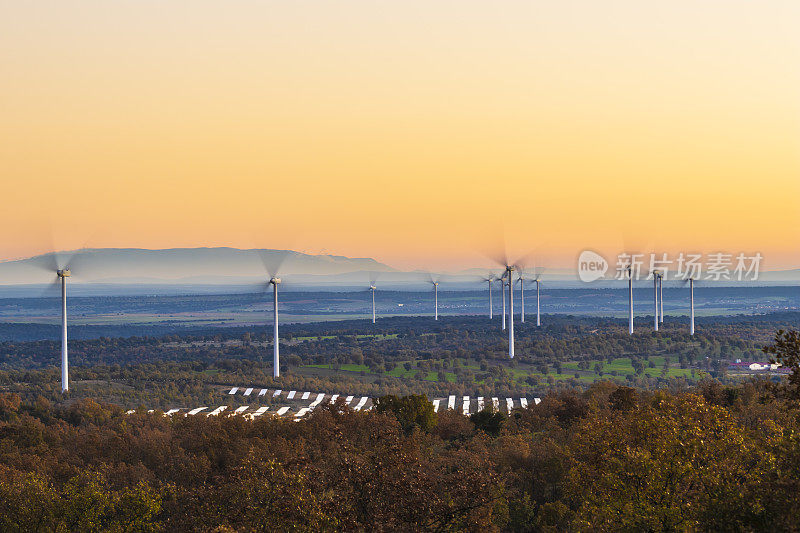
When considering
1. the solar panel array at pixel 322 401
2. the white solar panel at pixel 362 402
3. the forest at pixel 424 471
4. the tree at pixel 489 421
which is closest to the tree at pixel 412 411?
the forest at pixel 424 471

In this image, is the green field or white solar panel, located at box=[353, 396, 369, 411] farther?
the green field

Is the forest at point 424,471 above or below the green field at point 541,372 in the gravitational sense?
above

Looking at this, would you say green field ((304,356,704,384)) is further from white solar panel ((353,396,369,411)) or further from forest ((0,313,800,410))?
white solar panel ((353,396,369,411))

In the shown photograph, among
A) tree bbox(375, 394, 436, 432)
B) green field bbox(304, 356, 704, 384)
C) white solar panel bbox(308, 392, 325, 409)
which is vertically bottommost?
green field bbox(304, 356, 704, 384)

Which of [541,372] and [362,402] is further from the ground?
[362,402]

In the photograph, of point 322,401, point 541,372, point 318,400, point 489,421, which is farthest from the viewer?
point 541,372

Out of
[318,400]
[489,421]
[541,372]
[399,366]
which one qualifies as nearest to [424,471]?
[489,421]

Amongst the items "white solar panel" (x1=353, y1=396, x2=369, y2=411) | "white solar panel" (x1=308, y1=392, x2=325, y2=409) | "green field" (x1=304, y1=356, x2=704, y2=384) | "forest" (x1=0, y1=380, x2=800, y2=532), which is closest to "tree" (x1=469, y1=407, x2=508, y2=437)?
"forest" (x1=0, y1=380, x2=800, y2=532)

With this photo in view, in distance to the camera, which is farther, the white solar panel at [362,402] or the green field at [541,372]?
the green field at [541,372]

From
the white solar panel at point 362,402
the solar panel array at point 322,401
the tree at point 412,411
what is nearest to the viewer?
the tree at point 412,411

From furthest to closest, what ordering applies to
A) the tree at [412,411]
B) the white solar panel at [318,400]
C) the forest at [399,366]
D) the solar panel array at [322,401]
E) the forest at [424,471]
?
the forest at [399,366]
the white solar panel at [318,400]
the solar panel array at [322,401]
the tree at [412,411]
the forest at [424,471]

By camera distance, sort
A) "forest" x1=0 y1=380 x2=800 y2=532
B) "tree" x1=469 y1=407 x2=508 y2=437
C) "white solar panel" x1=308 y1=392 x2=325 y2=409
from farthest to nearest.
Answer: "white solar panel" x1=308 y1=392 x2=325 y2=409, "tree" x1=469 y1=407 x2=508 y2=437, "forest" x1=0 y1=380 x2=800 y2=532

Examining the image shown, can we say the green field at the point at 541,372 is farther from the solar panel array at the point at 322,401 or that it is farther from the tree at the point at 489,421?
the tree at the point at 489,421

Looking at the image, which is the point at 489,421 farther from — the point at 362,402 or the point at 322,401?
the point at 322,401
